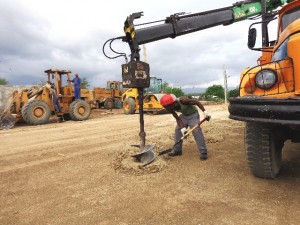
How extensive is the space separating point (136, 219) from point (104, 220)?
0.34 metres

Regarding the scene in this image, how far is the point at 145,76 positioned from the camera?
4.88 metres

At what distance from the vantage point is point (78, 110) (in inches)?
544

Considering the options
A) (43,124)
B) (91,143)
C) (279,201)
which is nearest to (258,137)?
(279,201)

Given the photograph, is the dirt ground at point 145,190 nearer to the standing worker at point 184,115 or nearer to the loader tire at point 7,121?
the standing worker at point 184,115

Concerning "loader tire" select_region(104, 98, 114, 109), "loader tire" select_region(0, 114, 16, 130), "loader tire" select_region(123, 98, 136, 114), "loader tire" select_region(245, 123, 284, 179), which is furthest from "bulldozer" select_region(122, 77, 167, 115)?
"loader tire" select_region(245, 123, 284, 179)

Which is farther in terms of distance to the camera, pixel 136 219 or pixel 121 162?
pixel 121 162

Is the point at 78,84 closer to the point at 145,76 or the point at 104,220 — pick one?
the point at 145,76

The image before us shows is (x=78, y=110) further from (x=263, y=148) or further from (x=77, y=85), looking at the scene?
(x=263, y=148)

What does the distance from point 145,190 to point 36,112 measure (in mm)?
9947

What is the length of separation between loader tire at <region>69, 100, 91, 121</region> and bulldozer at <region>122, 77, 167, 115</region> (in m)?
2.77

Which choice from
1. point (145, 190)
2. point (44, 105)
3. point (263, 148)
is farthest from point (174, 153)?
point (44, 105)

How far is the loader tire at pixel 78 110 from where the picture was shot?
1353 centimetres

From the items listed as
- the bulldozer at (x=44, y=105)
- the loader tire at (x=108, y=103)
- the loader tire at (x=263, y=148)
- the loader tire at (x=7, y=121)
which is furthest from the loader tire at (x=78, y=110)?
the loader tire at (x=263, y=148)

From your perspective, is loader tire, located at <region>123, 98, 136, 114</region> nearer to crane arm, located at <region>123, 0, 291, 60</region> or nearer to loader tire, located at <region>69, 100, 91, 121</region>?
loader tire, located at <region>69, 100, 91, 121</region>
